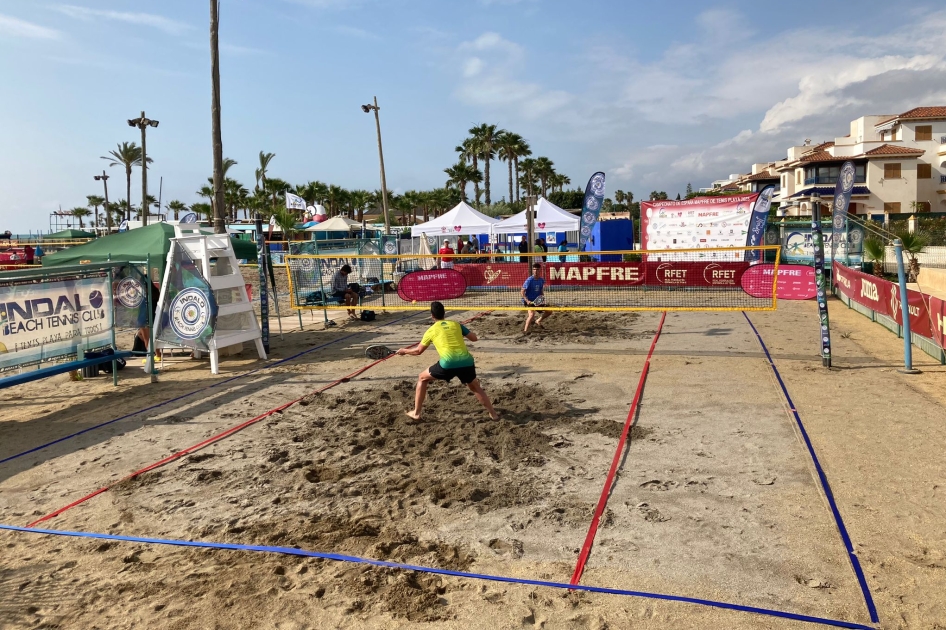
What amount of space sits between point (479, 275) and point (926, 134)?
5754 cm

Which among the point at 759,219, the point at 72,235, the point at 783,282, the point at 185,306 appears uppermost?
the point at 72,235

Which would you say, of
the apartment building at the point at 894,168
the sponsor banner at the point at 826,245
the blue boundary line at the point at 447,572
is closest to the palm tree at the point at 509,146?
the apartment building at the point at 894,168

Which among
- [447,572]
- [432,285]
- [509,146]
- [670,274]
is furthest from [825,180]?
[447,572]

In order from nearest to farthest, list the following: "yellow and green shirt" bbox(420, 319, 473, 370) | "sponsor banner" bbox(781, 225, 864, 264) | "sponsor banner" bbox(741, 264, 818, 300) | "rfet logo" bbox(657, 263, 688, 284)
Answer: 1. "yellow and green shirt" bbox(420, 319, 473, 370)
2. "sponsor banner" bbox(741, 264, 818, 300)
3. "rfet logo" bbox(657, 263, 688, 284)
4. "sponsor banner" bbox(781, 225, 864, 264)

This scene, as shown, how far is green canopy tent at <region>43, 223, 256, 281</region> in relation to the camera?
1177 centimetres

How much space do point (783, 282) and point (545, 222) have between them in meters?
17.2

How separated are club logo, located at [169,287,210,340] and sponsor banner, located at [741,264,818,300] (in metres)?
9.18

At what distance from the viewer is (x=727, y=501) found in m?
5.26

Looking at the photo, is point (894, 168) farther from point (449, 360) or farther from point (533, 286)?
point (449, 360)

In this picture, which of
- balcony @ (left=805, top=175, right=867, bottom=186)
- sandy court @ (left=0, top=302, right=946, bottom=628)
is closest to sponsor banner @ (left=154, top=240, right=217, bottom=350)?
sandy court @ (left=0, top=302, right=946, bottom=628)

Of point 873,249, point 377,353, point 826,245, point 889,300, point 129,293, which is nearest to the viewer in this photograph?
point 129,293

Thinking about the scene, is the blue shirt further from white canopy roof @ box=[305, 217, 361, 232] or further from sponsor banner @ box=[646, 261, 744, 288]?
white canopy roof @ box=[305, 217, 361, 232]

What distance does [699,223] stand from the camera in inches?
935

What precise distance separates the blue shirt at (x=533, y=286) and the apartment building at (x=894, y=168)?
1722 inches
